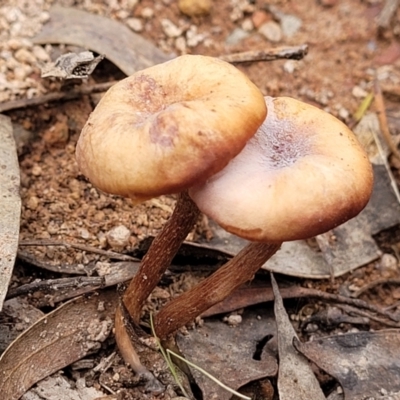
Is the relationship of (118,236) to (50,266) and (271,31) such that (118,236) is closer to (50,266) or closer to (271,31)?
(50,266)

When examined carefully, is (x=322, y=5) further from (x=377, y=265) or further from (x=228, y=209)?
(x=228, y=209)

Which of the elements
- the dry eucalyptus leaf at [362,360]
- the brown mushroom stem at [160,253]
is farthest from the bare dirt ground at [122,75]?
the brown mushroom stem at [160,253]

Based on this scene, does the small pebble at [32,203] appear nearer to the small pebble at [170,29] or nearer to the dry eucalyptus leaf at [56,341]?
the dry eucalyptus leaf at [56,341]

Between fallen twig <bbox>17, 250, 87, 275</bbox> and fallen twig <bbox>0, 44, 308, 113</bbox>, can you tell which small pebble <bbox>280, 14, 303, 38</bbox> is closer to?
fallen twig <bbox>0, 44, 308, 113</bbox>

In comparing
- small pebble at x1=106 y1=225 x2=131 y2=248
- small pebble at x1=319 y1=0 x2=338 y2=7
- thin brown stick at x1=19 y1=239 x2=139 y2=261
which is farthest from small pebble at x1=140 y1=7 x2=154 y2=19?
thin brown stick at x1=19 y1=239 x2=139 y2=261

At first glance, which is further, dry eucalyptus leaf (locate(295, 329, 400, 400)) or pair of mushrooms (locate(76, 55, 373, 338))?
dry eucalyptus leaf (locate(295, 329, 400, 400))

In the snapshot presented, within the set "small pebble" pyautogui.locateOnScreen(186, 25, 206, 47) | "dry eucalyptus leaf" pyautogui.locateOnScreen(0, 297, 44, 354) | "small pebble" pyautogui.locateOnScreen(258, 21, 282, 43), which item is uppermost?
"small pebble" pyautogui.locateOnScreen(258, 21, 282, 43)

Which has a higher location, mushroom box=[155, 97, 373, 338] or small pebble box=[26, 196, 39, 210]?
mushroom box=[155, 97, 373, 338]

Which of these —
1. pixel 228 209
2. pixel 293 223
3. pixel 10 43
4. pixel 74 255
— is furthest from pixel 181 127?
pixel 10 43
